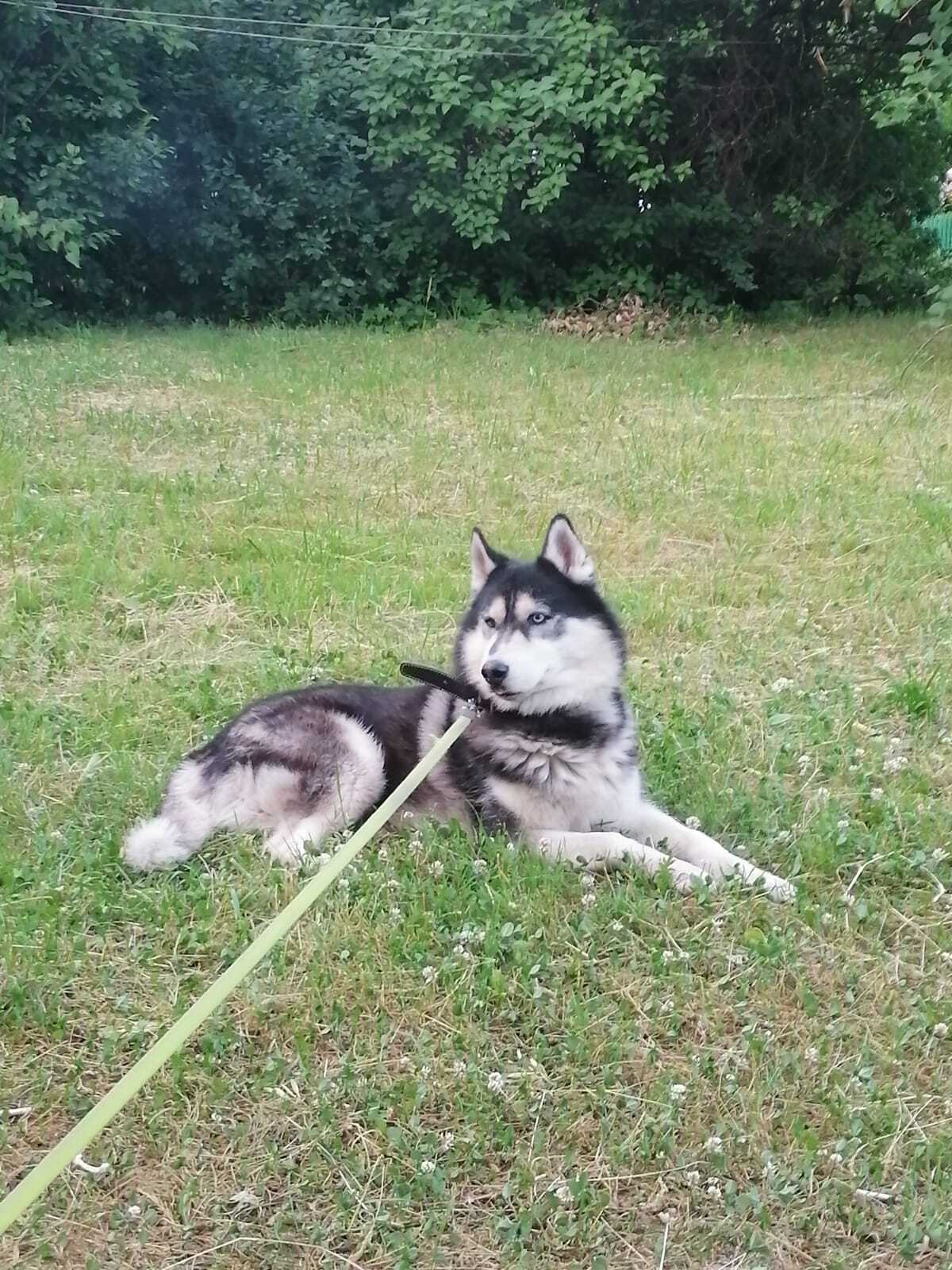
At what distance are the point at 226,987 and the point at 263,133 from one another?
1490 centimetres

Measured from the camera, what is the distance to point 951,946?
3.02 m

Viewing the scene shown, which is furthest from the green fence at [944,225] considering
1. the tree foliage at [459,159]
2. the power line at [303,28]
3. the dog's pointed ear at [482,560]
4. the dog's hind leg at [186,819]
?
the dog's hind leg at [186,819]

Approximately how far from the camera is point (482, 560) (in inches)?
150

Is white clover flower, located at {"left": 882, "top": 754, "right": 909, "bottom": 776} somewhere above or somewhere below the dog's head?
below

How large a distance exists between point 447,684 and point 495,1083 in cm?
127

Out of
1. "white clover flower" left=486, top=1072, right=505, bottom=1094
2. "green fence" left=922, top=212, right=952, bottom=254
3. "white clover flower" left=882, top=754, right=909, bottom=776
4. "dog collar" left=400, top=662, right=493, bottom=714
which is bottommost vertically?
"white clover flower" left=486, top=1072, right=505, bottom=1094

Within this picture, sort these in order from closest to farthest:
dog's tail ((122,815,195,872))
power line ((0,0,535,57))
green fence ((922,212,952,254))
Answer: dog's tail ((122,815,195,872))
power line ((0,0,535,57))
green fence ((922,212,952,254))

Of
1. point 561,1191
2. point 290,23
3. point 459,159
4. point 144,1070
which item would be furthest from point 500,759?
point 290,23

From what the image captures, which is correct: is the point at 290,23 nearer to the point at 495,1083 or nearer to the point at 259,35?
the point at 259,35

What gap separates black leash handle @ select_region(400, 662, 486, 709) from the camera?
3402mm

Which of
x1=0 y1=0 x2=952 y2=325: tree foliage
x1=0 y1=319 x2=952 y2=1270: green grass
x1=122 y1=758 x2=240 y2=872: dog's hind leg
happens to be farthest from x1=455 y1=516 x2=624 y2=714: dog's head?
x1=0 y1=0 x2=952 y2=325: tree foliage

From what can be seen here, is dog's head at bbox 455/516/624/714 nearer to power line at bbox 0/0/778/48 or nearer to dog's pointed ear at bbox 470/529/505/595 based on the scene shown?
dog's pointed ear at bbox 470/529/505/595

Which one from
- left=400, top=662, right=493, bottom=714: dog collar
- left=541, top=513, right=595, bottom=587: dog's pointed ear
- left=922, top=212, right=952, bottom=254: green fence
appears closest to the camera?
left=400, top=662, right=493, bottom=714: dog collar

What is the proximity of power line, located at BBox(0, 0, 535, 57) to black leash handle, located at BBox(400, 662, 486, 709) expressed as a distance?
12.3m
